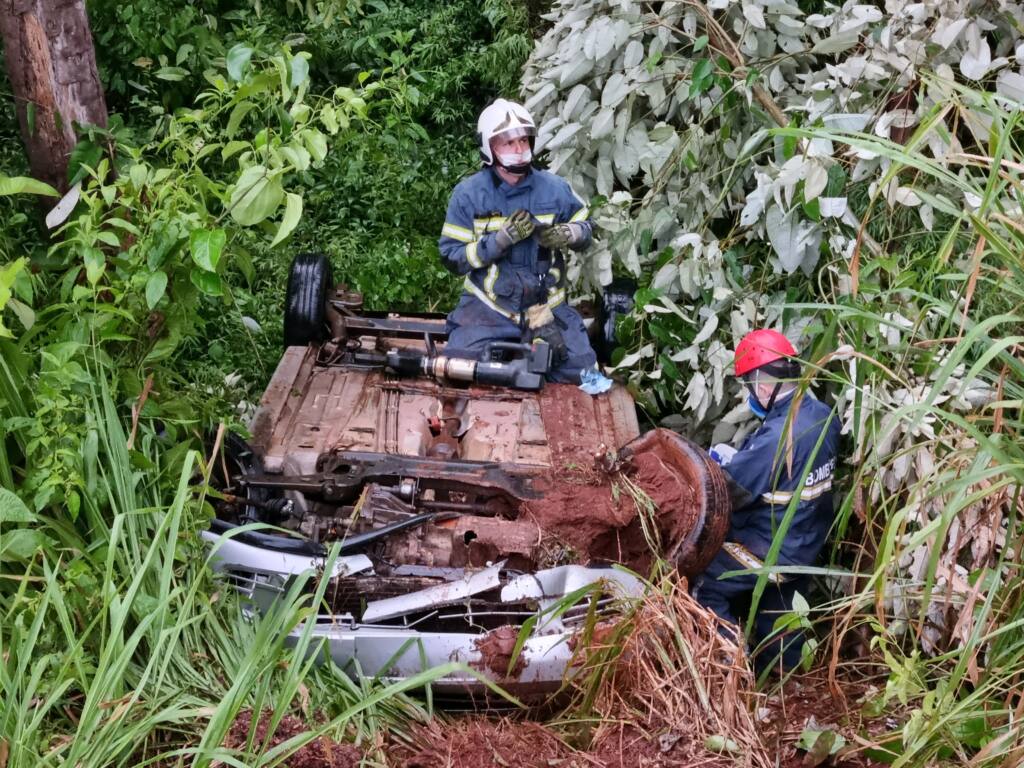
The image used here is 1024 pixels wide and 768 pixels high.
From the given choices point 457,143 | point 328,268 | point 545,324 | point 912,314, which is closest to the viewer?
point 912,314

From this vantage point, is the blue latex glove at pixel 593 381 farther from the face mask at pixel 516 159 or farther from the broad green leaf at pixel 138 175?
the broad green leaf at pixel 138 175

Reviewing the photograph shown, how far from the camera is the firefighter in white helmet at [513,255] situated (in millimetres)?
5906

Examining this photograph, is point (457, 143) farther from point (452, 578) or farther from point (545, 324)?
point (452, 578)

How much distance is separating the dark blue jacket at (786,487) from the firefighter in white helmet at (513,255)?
1.62m

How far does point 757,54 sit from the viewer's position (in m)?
5.63

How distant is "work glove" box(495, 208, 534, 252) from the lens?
5.67 m

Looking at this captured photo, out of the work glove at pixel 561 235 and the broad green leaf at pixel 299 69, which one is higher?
the broad green leaf at pixel 299 69

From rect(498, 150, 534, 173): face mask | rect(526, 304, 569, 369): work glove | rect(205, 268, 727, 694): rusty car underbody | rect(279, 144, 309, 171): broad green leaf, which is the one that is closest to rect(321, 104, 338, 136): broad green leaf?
rect(279, 144, 309, 171): broad green leaf

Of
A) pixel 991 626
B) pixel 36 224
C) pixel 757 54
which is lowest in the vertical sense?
pixel 991 626

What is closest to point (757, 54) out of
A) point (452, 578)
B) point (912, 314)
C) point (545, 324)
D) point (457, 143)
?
point (545, 324)

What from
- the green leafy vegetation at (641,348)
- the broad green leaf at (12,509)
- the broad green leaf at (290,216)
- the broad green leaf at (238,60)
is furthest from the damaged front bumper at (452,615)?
the broad green leaf at (238,60)

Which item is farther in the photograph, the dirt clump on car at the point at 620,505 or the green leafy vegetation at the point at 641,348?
the dirt clump on car at the point at 620,505

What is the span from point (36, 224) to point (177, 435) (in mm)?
1662

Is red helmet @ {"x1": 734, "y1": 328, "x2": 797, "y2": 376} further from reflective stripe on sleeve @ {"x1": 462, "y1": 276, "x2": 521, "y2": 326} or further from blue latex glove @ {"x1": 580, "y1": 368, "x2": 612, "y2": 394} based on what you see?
reflective stripe on sleeve @ {"x1": 462, "y1": 276, "x2": 521, "y2": 326}
